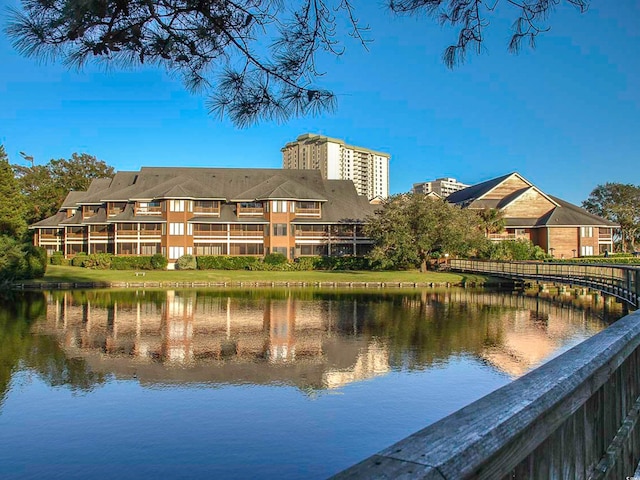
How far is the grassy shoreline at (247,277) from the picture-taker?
45.0 m

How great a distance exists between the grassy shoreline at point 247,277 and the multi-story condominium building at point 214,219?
642cm

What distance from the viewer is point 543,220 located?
197 feet

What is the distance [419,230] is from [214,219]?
2179 cm

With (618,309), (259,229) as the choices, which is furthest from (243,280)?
(618,309)

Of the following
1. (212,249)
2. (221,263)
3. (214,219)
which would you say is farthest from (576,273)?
(212,249)

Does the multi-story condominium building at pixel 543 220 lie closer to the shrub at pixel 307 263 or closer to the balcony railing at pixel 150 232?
the shrub at pixel 307 263

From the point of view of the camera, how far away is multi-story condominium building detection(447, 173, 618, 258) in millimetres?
58688

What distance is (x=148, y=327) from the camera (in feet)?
75.1

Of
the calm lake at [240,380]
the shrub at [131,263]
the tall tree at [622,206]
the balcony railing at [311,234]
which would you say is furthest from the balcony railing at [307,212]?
the tall tree at [622,206]

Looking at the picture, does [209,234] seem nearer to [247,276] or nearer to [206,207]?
[206,207]

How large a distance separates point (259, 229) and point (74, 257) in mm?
19535

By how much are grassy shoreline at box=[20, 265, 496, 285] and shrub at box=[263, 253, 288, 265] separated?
133 inches

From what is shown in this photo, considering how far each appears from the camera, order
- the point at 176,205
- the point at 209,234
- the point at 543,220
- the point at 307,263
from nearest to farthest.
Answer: the point at 307,263
the point at 176,205
the point at 209,234
the point at 543,220

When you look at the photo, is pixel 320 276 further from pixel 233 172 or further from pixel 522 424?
pixel 522 424
